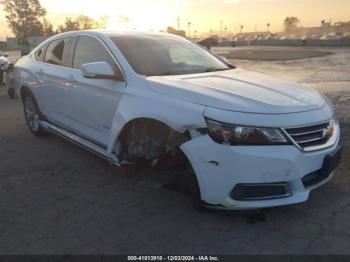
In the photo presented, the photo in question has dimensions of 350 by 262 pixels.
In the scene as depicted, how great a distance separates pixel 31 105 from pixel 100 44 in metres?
2.35

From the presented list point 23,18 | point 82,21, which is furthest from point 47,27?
point 82,21

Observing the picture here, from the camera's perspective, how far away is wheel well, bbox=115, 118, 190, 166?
3.84 metres

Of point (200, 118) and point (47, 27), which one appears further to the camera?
point (47, 27)

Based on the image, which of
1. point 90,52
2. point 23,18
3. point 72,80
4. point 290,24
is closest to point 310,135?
point 90,52

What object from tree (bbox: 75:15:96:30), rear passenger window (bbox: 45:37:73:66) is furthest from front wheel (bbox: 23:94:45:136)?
tree (bbox: 75:15:96:30)

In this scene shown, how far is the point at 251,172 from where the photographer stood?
9.82 feet

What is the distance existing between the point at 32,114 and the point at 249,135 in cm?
441

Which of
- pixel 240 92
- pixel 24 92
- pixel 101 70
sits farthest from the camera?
pixel 24 92

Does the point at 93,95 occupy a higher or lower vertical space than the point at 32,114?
higher

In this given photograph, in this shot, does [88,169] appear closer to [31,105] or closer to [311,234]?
[31,105]

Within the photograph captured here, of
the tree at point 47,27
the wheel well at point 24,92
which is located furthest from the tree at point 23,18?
the wheel well at point 24,92

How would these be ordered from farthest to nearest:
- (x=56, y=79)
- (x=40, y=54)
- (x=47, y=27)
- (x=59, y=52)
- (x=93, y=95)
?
(x=47, y=27) → (x=40, y=54) → (x=59, y=52) → (x=56, y=79) → (x=93, y=95)

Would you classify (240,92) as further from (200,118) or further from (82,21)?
(82,21)

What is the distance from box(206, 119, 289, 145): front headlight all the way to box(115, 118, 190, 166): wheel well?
32.1 inches
